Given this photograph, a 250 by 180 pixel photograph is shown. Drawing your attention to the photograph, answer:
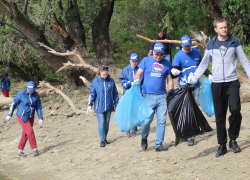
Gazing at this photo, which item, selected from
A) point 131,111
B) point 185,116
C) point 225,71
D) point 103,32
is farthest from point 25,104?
point 103,32

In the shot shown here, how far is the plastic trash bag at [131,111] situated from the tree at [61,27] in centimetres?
795

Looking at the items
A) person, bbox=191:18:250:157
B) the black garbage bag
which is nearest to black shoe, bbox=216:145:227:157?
person, bbox=191:18:250:157

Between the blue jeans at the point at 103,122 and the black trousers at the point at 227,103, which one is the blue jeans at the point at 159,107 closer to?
the black trousers at the point at 227,103

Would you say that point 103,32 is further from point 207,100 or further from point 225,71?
point 225,71

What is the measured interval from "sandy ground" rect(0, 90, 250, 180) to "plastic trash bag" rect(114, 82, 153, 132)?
686 millimetres

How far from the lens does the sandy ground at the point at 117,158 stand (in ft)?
15.6

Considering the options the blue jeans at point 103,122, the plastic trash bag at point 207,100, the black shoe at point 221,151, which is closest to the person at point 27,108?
the blue jeans at point 103,122

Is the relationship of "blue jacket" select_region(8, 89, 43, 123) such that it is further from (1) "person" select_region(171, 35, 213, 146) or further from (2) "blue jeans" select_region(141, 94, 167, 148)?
(1) "person" select_region(171, 35, 213, 146)

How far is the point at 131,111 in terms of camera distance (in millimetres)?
5773

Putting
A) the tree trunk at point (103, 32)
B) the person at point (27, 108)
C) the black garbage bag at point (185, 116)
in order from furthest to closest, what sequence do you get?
1. the tree trunk at point (103, 32)
2. the person at point (27, 108)
3. the black garbage bag at point (185, 116)

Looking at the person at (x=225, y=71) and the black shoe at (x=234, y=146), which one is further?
the black shoe at (x=234, y=146)

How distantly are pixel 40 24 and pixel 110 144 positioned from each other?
7.39 m

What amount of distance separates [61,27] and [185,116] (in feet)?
32.3

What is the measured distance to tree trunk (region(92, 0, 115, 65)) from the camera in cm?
1481
